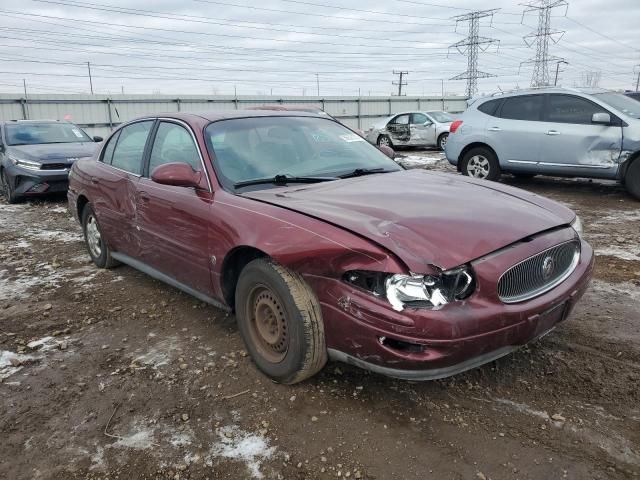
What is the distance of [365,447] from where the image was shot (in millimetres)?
2453

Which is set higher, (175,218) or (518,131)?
(518,131)

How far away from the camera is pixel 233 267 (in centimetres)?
326

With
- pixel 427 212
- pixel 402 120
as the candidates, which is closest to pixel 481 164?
pixel 427 212

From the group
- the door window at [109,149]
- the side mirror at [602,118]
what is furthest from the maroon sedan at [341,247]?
the side mirror at [602,118]

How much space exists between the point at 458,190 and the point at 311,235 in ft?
3.72

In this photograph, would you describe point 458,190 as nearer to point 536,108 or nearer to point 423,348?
point 423,348

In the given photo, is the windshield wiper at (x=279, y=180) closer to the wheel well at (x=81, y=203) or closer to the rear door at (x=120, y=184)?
the rear door at (x=120, y=184)

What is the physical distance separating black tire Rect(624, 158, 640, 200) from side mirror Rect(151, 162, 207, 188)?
6.88 m

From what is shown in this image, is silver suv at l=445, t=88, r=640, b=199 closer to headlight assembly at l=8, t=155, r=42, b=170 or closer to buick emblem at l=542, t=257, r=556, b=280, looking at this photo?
buick emblem at l=542, t=257, r=556, b=280

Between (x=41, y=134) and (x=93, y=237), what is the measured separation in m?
6.23

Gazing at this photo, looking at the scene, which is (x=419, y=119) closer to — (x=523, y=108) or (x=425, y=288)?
(x=523, y=108)

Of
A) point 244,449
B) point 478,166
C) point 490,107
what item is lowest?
point 244,449

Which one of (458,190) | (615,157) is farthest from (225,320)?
(615,157)

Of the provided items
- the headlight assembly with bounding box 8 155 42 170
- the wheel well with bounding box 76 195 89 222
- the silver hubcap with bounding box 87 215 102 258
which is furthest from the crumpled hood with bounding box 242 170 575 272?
the headlight assembly with bounding box 8 155 42 170
